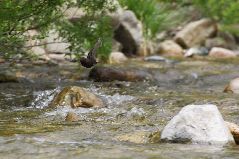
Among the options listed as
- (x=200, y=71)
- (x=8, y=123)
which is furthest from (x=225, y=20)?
(x=8, y=123)

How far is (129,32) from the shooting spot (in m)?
16.0

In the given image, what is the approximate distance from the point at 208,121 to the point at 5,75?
218 inches

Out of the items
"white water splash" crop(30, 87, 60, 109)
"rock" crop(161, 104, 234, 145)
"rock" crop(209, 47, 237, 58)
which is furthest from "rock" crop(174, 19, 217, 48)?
"rock" crop(161, 104, 234, 145)

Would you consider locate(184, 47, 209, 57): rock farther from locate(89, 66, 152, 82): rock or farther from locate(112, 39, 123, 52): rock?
locate(89, 66, 152, 82): rock

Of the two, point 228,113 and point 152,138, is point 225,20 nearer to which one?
point 228,113

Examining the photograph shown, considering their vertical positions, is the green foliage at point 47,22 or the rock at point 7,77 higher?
the green foliage at point 47,22

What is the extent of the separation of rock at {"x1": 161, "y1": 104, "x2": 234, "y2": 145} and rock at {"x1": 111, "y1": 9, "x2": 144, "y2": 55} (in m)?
10.6

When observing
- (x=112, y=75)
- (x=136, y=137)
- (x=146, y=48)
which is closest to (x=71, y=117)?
(x=136, y=137)

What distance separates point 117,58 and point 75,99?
654cm

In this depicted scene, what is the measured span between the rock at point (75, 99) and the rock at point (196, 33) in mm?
10892

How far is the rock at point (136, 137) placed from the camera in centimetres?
541

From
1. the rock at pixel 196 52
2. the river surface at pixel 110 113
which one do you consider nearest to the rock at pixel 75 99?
the river surface at pixel 110 113

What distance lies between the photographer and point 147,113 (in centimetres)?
711

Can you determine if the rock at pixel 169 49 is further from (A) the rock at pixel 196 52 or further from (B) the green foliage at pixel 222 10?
(B) the green foliage at pixel 222 10
